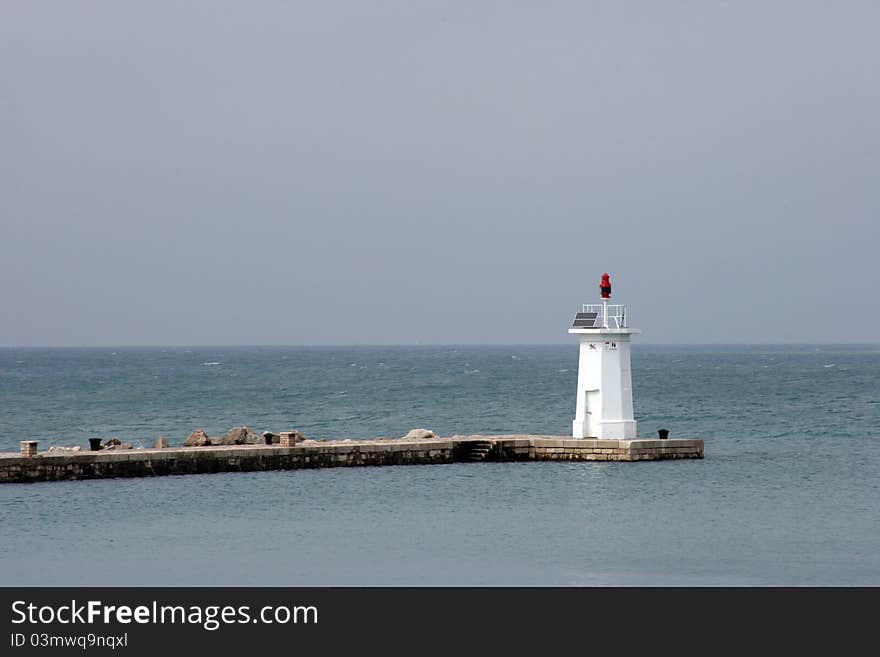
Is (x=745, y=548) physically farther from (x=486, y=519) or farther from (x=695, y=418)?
(x=695, y=418)

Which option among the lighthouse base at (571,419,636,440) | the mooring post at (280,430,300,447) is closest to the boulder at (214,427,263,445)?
the mooring post at (280,430,300,447)

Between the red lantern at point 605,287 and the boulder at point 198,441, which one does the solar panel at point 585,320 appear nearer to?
the red lantern at point 605,287

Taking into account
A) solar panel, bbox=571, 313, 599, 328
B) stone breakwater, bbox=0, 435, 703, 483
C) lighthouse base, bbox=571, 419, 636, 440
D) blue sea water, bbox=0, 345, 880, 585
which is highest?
solar panel, bbox=571, 313, 599, 328

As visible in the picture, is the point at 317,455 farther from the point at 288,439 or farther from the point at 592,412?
the point at 592,412

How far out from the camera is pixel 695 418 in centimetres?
6525

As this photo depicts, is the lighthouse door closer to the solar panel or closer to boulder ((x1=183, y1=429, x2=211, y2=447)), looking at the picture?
the solar panel

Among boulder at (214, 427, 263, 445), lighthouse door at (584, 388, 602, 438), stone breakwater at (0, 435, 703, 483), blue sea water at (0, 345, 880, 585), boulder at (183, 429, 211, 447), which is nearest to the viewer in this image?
blue sea water at (0, 345, 880, 585)

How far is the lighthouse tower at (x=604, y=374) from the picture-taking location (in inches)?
1501

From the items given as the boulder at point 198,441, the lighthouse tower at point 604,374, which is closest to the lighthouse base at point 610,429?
the lighthouse tower at point 604,374

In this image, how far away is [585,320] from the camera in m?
38.6

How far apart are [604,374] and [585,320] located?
5.21ft

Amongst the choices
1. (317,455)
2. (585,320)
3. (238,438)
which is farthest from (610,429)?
(238,438)

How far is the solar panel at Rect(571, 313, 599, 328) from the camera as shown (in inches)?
1515
